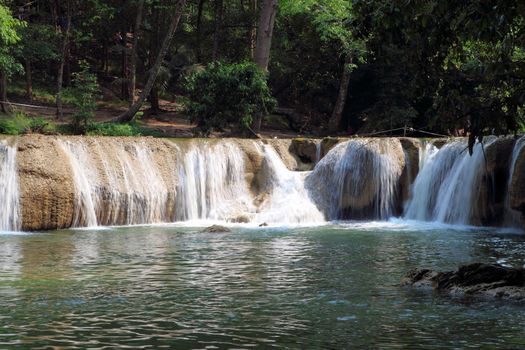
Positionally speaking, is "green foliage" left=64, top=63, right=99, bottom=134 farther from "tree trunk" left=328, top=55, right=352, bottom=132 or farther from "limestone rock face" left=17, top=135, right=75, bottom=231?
"tree trunk" left=328, top=55, right=352, bottom=132

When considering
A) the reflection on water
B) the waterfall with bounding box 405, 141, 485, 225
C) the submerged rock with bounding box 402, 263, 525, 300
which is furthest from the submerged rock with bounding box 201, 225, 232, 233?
the submerged rock with bounding box 402, 263, 525, 300

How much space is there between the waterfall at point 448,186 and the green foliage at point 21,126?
11.8 meters

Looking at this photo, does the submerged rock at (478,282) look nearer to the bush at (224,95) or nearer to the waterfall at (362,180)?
the waterfall at (362,180)

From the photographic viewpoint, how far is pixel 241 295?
11031mm

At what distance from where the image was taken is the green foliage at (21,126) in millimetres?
25964

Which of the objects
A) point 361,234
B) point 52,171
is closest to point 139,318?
point 361,234

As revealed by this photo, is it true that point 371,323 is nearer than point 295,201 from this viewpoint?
Yes

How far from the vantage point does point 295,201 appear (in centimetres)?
2573

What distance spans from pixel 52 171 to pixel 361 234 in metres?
8.26

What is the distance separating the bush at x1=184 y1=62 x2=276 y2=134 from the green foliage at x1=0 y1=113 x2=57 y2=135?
5551 millimetres

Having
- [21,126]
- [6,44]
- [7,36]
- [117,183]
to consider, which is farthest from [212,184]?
[6,44]

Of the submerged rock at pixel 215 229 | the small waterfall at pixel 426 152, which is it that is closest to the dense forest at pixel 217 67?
the small waterfall at pixel 426 152

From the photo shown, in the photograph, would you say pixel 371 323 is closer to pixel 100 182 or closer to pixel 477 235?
pixel 477 235

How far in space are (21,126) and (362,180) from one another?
11.0 m
